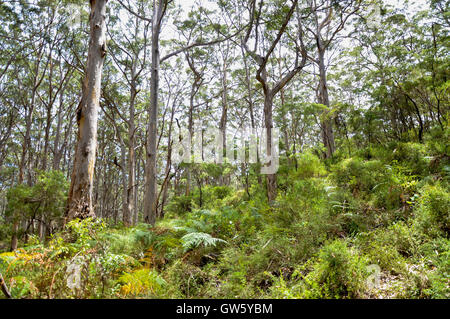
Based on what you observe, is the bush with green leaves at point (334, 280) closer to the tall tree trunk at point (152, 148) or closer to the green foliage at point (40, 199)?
the tall tree trunk at point (152, 148)

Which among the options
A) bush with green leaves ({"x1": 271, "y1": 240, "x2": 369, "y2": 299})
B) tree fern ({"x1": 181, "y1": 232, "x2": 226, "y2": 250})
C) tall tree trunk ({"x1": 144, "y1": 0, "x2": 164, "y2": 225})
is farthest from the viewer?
tall tree trunk ({"x1": 144, "y1": 0, "x2": 164, "y2": 225})

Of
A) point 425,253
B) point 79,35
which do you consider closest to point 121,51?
point 79,35

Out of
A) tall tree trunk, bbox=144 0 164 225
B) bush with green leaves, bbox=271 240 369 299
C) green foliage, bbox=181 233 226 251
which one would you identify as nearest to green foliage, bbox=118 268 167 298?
green foliage, bbox=181 233 226 251

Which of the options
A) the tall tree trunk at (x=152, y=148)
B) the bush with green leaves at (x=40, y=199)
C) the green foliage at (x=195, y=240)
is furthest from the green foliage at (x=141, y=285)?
the bush with green leaves at (x=40, y=199)

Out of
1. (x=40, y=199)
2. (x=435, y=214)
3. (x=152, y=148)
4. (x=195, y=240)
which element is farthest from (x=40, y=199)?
(x=435, y=214)

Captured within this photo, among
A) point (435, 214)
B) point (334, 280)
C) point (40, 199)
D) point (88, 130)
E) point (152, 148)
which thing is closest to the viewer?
point (334, 280)

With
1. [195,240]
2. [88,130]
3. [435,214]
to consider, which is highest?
[88,130]

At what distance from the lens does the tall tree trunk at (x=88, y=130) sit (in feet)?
12.3

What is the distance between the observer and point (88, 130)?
3.99m

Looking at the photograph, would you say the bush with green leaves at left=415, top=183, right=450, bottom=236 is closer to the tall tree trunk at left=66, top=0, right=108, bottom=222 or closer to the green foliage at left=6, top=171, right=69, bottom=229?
the tall tree trunk at left=66, top=0, right=108, bottom=222

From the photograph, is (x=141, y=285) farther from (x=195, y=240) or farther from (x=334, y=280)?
(x=334, y=280)

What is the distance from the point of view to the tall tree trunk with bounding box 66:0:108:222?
374 centimetres

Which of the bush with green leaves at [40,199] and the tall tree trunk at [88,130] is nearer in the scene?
the tall tree trunk at [88,130]

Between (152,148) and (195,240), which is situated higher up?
(152,148)
